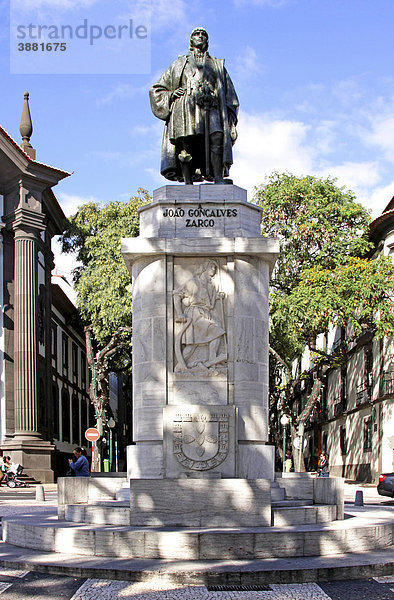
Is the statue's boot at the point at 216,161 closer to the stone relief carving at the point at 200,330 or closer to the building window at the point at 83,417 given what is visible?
the stone relief carving at the point at 200,330

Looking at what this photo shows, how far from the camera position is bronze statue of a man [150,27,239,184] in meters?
13.1

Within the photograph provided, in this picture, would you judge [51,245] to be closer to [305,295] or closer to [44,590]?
[305,295]

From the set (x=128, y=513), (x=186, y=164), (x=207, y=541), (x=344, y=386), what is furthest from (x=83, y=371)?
(x=207, y=541)

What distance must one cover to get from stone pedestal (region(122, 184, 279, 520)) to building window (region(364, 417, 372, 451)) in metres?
31.5

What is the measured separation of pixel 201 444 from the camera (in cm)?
1122

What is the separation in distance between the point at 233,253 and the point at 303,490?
12.2 ft

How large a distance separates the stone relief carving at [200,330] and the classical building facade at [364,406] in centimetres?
2356

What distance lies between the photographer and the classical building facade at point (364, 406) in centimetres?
3881

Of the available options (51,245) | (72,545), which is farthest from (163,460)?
(51,245)

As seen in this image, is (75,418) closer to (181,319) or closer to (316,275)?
(316,275)

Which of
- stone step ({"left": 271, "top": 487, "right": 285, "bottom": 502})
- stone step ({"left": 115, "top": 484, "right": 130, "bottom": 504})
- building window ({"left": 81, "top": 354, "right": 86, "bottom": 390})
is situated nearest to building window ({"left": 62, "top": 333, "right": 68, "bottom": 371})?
building window ({"left": 81, "top": 354, "right": 86, "bottom": 390})

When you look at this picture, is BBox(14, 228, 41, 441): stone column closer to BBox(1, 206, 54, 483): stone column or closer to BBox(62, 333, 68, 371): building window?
BBox(1, 206, 54, 483): stone column

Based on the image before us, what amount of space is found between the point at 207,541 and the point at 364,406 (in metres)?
35.4

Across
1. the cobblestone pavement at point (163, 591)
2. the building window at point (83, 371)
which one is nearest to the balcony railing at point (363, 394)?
the building window at point (83, 371)
